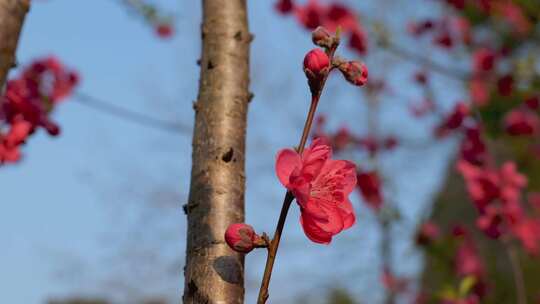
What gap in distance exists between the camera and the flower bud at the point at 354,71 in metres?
0.97

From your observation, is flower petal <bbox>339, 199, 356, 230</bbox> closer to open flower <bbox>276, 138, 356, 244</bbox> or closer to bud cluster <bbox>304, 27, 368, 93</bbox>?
open flower <bbox>276, 138, 356, 244</bbox>

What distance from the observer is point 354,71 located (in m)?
0.97

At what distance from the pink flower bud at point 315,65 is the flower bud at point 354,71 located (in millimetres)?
85

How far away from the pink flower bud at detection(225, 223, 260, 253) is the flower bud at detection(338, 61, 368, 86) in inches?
10.8

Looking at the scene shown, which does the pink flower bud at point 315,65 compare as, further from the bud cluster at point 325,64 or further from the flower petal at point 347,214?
the flower petal at point 347,214

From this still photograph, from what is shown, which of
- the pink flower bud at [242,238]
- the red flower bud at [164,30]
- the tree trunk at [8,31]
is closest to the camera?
the pink flower bud at [242,238]

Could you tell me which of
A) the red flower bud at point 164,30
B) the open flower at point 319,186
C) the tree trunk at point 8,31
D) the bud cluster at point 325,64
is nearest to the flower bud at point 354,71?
the bud cluster at point 325,64

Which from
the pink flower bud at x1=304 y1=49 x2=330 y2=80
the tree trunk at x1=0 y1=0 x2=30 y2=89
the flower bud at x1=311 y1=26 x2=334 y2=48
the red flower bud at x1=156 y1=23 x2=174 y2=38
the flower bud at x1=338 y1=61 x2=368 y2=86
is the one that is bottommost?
the pink flower bud at x1=304 y1=49 x2=330 y2=80

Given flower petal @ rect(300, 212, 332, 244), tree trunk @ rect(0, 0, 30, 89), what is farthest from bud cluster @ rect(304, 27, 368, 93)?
tree trunk @ rect(0, 0, 30, 89)

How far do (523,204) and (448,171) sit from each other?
2.14 metres

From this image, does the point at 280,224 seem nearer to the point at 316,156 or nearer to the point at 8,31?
the point at 316,156

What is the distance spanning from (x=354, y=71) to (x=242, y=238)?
0.30 metres

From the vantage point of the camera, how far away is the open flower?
86cm

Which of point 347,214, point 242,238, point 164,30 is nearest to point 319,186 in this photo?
point 347,214
